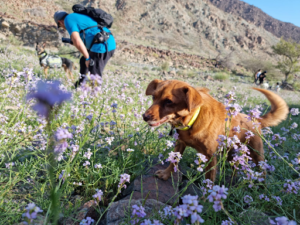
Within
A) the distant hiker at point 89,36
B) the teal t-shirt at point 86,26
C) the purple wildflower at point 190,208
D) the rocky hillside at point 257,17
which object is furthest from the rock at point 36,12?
the rocky hillside at point 257,17

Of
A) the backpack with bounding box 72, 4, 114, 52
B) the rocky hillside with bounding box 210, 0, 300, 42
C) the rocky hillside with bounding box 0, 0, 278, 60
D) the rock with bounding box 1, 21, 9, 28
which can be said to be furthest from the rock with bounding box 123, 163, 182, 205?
the rocky hillside with bounding box 210, 0, 300, 42

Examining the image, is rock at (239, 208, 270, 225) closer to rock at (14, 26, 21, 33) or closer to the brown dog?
the brown dog

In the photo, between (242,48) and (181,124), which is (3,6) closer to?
(181,124)

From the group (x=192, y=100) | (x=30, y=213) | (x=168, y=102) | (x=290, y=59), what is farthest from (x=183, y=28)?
(x=30, y=213)

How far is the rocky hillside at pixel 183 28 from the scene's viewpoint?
5485 centimetres

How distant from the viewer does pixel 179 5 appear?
256ft

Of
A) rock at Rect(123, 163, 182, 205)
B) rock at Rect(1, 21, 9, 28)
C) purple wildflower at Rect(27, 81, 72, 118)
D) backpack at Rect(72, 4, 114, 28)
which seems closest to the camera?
purple wildflower at Rect(27, 81, 72, 118)

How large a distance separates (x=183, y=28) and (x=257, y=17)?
83.9 meters

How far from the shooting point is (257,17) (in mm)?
119562

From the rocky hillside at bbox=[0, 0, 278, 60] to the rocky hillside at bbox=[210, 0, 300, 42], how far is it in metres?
34.3

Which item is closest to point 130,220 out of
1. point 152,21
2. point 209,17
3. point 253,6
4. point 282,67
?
point 282,67

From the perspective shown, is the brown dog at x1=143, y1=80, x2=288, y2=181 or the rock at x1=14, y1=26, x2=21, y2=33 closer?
the brown dog at x1=143, y1=80, x2=288, y2=181

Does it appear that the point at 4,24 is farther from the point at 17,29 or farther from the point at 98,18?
the point at 98,18

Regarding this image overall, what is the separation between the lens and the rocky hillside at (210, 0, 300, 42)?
117m
